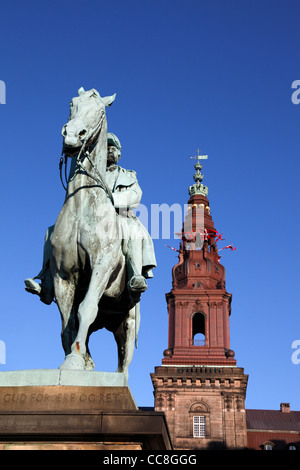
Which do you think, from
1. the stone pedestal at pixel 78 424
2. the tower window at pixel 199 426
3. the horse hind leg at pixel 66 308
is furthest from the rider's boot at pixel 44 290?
the tower window at pixel 199 426

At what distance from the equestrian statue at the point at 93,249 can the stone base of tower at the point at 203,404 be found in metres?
51.0

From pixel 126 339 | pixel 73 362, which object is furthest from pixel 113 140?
pixel 73 362

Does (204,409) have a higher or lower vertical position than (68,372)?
higher

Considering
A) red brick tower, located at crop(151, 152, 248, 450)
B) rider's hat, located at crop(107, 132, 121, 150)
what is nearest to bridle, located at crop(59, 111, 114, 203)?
rider's hat, located at crop(107, 132, 121, 150)

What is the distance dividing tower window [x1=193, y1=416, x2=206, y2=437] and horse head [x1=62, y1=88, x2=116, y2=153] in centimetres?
5268

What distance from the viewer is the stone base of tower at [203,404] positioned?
5578cm

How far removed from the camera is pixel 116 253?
691cm

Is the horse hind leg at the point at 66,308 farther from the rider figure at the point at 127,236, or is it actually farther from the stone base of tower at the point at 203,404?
the stone base of tower at the point at 203,404

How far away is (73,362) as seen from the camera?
19.7 ft

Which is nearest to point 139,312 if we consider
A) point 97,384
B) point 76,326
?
point 76,326

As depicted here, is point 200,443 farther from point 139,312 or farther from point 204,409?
point 139,312

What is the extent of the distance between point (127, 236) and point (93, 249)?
2.44 ft
